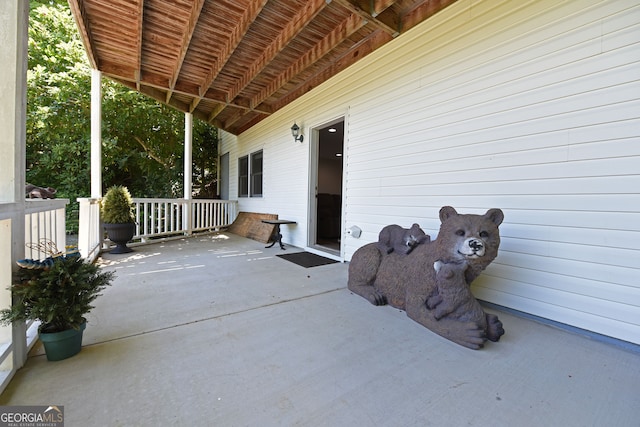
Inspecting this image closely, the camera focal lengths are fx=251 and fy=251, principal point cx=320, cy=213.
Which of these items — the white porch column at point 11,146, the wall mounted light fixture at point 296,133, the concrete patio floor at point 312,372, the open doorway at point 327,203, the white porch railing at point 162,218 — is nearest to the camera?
the concrete patio floor at point 312,372

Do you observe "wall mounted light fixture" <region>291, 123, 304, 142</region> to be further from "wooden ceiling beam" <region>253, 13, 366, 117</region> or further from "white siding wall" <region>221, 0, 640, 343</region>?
"white siding wall" <region>221, 0, 640, 343</region>

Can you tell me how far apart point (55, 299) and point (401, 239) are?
8.20ft

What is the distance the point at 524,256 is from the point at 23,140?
362cm

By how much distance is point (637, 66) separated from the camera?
1663 mm

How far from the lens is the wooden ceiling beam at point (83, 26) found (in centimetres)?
313

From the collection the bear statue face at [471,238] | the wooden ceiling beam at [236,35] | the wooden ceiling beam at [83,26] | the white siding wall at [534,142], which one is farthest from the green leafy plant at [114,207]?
the bear statue face at [471,238]

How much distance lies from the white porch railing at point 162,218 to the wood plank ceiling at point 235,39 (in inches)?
96.9

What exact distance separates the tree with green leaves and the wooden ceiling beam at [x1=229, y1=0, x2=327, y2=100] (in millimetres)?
4675

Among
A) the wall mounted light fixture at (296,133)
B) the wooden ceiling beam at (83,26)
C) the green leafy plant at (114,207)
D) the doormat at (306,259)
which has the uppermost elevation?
the wooden ceiling beam at (83,26)

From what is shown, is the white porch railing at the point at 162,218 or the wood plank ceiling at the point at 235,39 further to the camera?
the white porch railing at the point at 162,218

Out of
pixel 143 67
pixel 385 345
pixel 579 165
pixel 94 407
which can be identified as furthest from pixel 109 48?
pixel 579 165

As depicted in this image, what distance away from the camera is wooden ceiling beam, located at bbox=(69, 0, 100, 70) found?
3133 mm

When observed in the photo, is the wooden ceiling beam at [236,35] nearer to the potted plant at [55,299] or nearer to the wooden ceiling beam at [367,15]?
the wooden ceiling beam at [367,15]

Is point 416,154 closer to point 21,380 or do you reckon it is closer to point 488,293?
point 488,293
